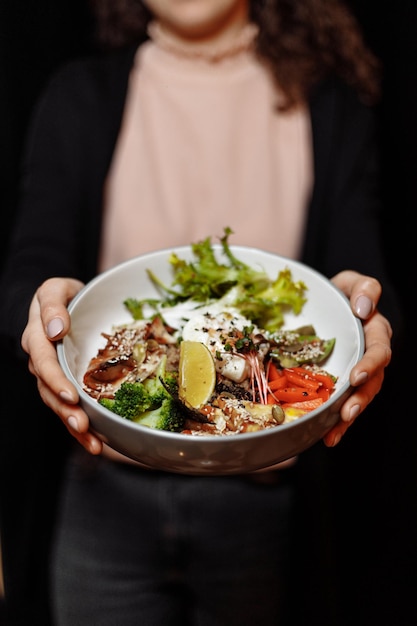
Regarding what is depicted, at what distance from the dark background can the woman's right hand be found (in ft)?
2.44

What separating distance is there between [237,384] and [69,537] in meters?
0.69

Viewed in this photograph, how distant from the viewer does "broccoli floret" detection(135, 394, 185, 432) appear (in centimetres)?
97

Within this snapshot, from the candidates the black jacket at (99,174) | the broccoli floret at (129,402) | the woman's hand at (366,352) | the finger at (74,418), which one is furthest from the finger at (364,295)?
the finger at (74,418)

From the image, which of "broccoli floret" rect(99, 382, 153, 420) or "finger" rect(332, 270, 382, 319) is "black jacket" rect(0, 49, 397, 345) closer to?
"finger" rect(332, 270, 382, 319)

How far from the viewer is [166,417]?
0.98 meters

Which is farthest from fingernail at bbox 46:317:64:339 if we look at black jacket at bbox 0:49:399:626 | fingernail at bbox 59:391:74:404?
black jacket at bbox 0:49:399:626

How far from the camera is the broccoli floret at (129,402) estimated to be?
99 cm

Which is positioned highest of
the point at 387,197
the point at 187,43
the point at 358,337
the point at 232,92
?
the point at 187,43

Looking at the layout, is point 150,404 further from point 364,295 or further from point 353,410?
point 364,295

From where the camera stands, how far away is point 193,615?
4.71ft

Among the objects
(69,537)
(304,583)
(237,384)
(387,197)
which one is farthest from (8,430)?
(387,197)

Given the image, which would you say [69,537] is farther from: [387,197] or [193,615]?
[387,197]

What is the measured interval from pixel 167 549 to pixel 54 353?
0.63 m

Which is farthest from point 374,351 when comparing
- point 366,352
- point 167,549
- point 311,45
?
point 311,45
